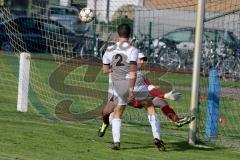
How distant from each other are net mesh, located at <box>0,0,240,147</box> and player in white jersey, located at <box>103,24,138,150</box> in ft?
6.09

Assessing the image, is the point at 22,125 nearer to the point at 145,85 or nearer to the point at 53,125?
the point at 53,125

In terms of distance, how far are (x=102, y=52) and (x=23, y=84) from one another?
7.38m

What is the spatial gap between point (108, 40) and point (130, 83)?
8.24m

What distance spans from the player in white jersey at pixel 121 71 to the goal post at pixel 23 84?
458 cm

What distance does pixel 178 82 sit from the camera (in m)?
25.0

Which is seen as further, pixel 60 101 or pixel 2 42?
pixel 2 42

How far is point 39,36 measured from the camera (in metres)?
24.9

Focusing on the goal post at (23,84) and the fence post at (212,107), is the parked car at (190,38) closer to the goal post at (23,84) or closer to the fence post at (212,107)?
the goal post at (23,84)

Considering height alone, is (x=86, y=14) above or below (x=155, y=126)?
above

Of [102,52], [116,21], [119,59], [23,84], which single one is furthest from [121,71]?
[102,52]

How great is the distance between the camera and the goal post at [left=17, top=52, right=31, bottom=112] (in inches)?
669

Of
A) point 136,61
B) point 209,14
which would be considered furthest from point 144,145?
point 209,14

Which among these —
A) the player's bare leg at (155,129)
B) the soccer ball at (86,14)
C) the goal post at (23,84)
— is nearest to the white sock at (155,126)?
the player's bare leg at (155,129)

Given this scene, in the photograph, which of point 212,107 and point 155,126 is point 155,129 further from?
point 212,107
